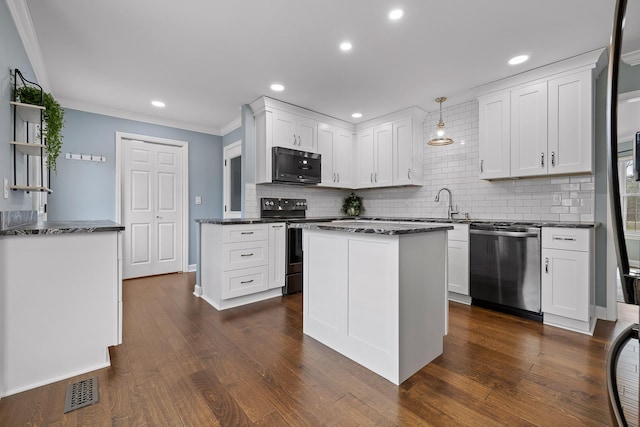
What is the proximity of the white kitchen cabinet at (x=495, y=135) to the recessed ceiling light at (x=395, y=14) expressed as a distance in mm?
1742

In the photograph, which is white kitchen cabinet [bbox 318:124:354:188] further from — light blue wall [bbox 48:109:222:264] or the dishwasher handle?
light blue wall [bbox 48:109:222:264]

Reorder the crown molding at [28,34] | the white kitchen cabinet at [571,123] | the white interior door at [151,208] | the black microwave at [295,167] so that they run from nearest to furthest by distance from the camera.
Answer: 1. the crown molding at [28,34]
2. the white kitchen cabinet at [571,123]
3. the black microwave at [295,167]
4. the white interior door at [151,208]

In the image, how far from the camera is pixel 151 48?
2.75 m

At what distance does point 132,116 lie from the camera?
14.8ft

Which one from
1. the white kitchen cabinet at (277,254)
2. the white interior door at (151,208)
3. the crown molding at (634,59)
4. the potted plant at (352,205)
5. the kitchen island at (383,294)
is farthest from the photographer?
the potted plant at (352,205)

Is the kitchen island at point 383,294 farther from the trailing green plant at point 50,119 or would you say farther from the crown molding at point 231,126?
the crown molding at point 231,126

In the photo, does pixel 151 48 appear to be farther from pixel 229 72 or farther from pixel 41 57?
pixel 41 57

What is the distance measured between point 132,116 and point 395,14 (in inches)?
157

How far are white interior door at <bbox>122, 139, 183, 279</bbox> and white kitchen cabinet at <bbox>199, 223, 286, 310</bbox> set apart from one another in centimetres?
152

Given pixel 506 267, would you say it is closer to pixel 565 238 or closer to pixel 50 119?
pixel 565 238

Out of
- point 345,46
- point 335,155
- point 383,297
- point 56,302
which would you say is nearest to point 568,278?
point 383,297

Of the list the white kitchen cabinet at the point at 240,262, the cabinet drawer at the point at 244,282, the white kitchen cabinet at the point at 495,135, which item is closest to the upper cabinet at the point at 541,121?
the white kitchen cabinet at the point at 495,135

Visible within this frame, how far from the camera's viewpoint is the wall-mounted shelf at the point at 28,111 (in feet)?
7.14

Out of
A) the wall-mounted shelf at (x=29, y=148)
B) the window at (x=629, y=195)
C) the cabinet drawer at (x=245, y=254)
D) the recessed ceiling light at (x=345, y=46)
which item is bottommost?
the cabinet drawer at (x=245, y=254)
